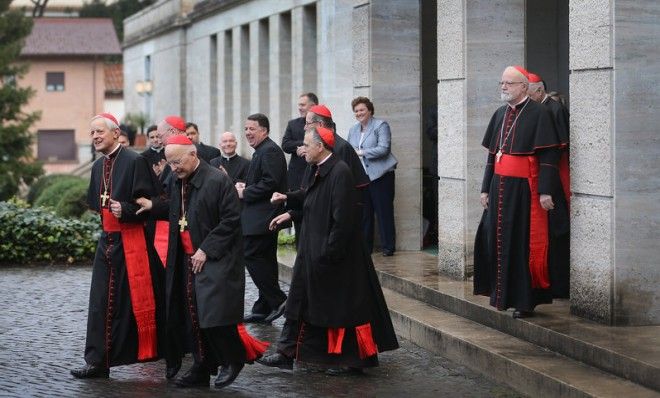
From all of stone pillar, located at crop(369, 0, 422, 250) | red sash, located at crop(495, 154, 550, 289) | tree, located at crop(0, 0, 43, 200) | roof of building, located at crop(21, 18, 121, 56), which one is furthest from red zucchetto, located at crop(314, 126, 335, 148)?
roof of building, located at crop(21, 18, 121, 56)

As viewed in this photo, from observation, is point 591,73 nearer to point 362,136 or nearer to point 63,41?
point 362,136

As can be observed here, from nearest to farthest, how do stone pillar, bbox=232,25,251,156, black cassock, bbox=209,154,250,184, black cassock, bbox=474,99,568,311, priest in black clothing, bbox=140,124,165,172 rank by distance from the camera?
black cassock, bbox=474,99,568,311 < black cassock, bbox=209,154,250,184 < priest in black clothing, bbox=140,124,165,172 < stone pillar, bbox=232,25,251,156

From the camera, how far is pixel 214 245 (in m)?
10.5

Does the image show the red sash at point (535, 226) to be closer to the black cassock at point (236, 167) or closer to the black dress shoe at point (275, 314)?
the black dress shoe at point (275, 314)

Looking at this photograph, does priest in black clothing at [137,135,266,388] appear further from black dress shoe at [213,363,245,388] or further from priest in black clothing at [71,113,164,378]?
priest in black clothing at [71,113,164,378]

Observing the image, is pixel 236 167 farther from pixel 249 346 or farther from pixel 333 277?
pixel 249 346

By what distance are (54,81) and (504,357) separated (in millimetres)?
81342

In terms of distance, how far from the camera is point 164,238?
1143cm

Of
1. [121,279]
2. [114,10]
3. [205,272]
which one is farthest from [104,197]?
[114,10]

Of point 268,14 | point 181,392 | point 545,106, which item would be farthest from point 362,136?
point 268,14

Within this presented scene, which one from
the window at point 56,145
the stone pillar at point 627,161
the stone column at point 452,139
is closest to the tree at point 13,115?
the window at point 56,145

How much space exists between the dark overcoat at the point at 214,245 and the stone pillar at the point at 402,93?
7.00 metres

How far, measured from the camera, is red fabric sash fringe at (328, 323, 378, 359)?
11.1 metres

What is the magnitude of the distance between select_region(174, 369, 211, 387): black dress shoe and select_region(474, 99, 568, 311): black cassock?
2.45 meters
